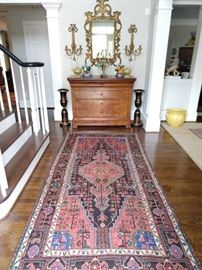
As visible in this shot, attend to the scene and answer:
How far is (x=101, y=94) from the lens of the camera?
12.9 ft

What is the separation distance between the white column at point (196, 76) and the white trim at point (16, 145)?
3.38 meters

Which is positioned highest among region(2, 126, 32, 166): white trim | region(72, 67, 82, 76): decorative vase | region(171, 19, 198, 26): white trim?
region(171, 19, 198, 26): white trim

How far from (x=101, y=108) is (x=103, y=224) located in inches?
102

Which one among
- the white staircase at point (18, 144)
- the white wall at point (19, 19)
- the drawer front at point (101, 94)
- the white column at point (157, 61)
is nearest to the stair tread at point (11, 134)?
the white staircase at point (18, 144)

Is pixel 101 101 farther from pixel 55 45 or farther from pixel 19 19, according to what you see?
pixel 19 19

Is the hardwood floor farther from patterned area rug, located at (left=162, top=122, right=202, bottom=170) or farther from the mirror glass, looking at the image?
the mirror glass

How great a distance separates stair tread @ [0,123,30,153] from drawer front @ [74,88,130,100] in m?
1.26

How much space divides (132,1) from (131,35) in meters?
0.59

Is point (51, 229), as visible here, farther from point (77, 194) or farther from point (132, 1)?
point (132, 1)

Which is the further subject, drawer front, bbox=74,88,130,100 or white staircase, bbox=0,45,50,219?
drawer front, bbox=74,88,130,100

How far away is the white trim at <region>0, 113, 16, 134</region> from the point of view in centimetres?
282

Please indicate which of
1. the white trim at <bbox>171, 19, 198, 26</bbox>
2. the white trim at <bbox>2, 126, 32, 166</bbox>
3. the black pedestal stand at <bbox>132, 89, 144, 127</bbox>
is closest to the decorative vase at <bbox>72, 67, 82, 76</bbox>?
the black pedestal stand at <bbox>132, 89, 144, 127</bbox>

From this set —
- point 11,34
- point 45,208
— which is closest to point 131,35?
point 11,34

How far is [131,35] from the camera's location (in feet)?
13.4
